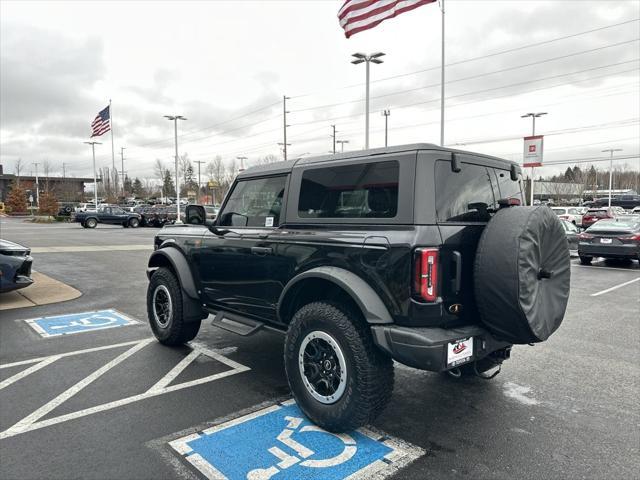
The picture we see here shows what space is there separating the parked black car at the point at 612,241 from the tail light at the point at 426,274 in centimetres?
1278

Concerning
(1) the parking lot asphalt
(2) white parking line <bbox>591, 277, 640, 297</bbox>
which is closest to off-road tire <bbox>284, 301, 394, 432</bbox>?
(1) the parking lot asphalt

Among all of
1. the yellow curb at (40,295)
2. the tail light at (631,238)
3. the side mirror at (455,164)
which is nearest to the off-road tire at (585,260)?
the tail light at (631,238)

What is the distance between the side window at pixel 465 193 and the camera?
3.28 meters

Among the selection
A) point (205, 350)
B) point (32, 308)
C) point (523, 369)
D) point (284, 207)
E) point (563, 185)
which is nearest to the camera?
point (284, 207)

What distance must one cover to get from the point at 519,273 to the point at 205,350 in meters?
3.64

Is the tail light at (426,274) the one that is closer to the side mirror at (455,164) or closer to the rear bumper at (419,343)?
the rear bumper at (419,343)

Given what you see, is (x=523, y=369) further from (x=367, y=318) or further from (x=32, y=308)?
(x=32, y=308)

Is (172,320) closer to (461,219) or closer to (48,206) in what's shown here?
(461,219)

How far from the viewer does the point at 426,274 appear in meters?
2.97

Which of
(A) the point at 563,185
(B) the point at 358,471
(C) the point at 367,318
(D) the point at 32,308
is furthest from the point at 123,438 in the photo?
(A) the point at 563,185

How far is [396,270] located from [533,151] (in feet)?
69.0

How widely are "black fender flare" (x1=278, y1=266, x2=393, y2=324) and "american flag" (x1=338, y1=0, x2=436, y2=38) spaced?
353 inches

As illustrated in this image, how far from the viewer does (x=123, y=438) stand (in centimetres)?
325

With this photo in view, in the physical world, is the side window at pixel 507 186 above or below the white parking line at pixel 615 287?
above
